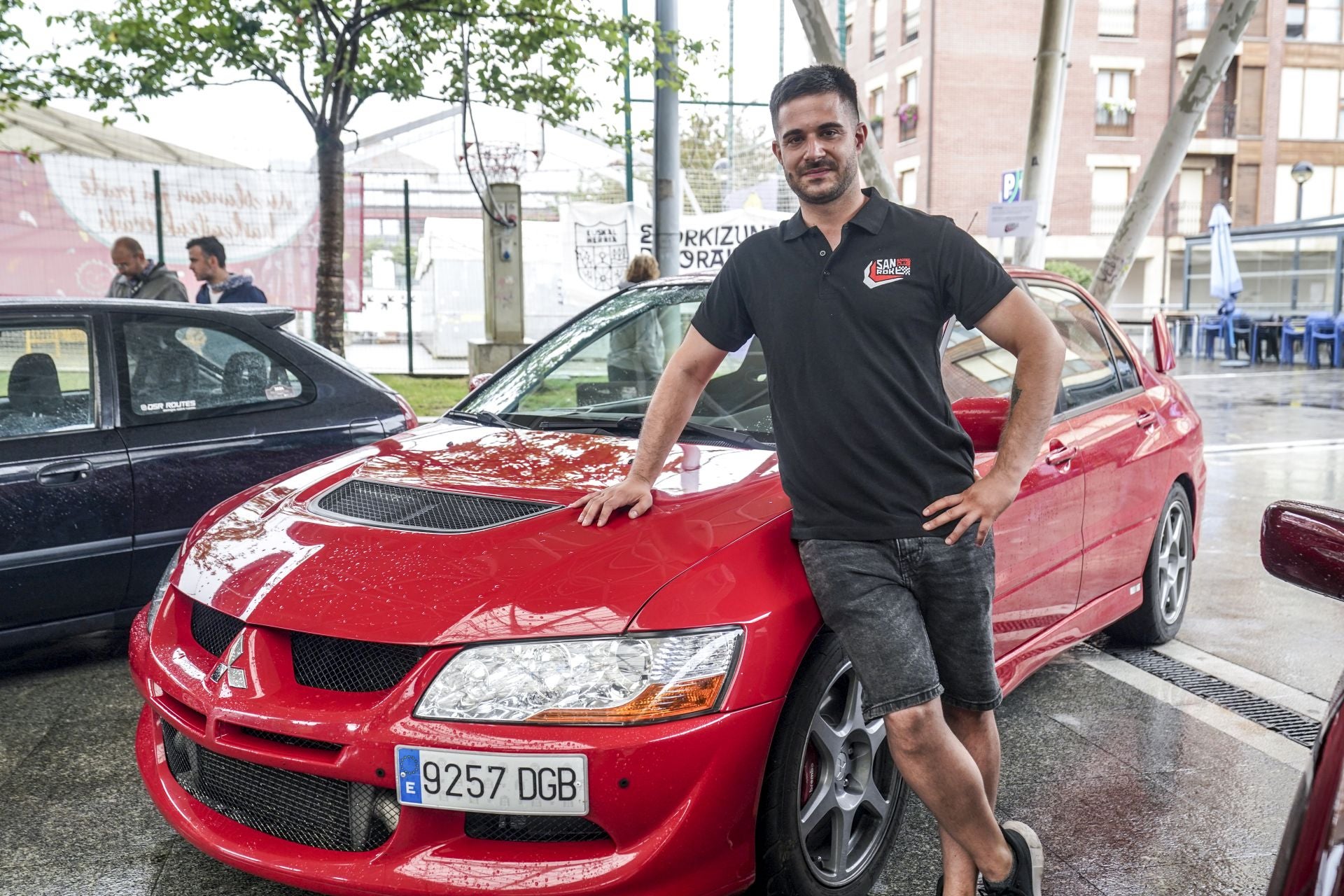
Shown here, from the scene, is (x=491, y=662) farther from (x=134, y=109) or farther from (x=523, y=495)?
(x=134, y=109)

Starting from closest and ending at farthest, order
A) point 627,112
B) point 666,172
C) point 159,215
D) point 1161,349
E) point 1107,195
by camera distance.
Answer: point 1161,349 → point 666,172 → point 159,215 → point 627,112 → point 1107,195

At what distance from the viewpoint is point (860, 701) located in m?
2.76

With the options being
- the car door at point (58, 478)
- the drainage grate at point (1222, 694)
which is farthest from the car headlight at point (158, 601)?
the drainage grate at point (1222, 694)

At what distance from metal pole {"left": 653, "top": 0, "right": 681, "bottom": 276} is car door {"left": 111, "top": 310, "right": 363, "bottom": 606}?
4.18 m

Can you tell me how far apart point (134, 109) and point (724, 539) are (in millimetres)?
9798

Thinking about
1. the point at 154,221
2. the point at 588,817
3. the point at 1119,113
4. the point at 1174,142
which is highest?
the point at 1119,113

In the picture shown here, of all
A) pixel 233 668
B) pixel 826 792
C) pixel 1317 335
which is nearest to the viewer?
pixel 233 668

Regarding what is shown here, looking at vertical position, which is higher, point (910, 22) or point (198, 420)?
point (910, 22)

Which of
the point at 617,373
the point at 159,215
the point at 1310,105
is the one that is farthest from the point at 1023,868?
the point at 1310,105

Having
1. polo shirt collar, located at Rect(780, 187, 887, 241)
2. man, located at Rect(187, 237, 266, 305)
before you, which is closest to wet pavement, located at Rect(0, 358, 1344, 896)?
polo shirt collar, located at Rect(780, 187, 887, 241)

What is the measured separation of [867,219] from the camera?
2447mm

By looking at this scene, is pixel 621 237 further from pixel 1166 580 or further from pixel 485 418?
pixel 485 418

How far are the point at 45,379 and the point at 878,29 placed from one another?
37927 mm

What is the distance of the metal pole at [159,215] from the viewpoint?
1243cm
